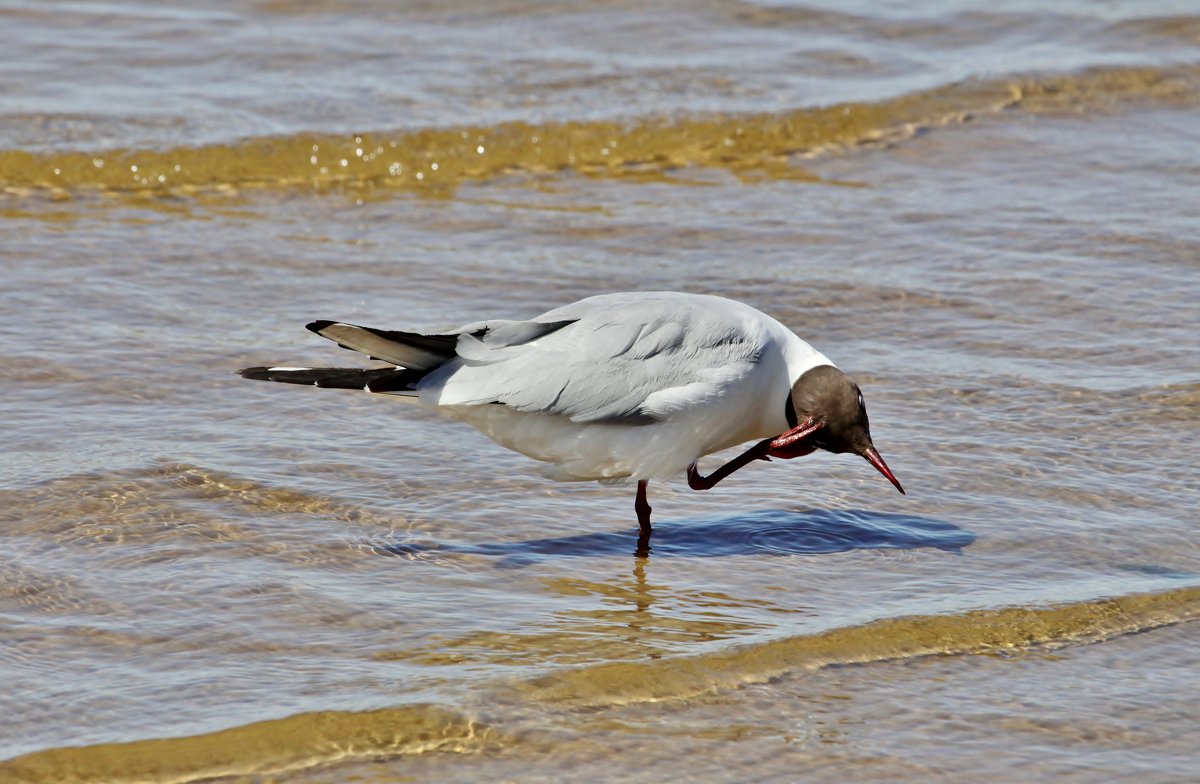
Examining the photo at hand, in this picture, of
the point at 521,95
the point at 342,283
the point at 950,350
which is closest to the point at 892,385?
the point at 950,350

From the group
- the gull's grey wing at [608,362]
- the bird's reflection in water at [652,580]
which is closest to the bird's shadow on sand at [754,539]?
the bird's reflection in water at [652,580]

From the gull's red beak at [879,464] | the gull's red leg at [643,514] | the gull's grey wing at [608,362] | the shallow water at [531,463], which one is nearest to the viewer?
the shallow water at [531,463]

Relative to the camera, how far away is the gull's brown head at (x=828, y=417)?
521cm

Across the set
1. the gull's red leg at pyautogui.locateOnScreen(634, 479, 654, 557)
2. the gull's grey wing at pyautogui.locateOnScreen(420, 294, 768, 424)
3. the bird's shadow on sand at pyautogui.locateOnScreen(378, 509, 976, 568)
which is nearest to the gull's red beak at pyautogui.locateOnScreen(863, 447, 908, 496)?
the bird's shadow on sand at pyautogui.locateOnScreen(378, 509, 976, 568)

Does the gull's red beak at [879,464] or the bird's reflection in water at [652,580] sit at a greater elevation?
the gull's red beak at [879,464]

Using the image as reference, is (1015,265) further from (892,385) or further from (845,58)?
(845,58)

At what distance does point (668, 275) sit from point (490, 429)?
2830 mm

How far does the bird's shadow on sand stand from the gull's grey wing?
42 centimetres

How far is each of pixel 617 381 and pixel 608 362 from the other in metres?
0.07

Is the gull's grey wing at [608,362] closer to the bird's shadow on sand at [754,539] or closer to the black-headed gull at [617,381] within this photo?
the black-headed gull at [617,381]

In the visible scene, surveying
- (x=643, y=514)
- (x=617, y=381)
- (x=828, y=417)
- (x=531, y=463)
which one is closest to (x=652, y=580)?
(x=643, y=514)

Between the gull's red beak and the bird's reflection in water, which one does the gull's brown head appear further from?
the bird's reflection in water

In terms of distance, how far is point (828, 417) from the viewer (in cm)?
523

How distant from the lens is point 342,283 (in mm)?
7668
